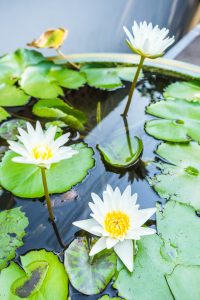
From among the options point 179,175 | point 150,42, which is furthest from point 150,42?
point 179,175

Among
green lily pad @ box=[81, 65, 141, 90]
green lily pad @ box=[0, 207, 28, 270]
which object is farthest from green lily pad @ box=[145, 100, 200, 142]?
green lily pad @ box=[0, 207, 28, 270]

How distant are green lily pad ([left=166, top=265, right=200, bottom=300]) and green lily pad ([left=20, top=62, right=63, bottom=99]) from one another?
66cm

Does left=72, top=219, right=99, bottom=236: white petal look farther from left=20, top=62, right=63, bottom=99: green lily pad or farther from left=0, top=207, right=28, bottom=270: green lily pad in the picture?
left=20, top=62, right=63, bottom=99: green lily pad

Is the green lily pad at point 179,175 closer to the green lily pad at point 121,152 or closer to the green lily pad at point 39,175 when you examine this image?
the green lily pad at point 121,152

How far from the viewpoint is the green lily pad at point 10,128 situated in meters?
0.96

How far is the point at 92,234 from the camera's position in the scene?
2.30ft

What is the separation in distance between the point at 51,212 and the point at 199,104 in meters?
0.58

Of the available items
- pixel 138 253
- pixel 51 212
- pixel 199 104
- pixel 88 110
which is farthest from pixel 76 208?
pixel 199 104

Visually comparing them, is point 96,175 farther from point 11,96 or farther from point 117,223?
point 11,96

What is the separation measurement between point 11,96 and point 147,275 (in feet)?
2.26

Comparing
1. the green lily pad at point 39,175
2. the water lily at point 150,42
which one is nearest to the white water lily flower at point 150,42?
the water lily at point 150,42

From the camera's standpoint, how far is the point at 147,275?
0.63 meters

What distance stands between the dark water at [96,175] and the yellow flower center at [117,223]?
0.30ft

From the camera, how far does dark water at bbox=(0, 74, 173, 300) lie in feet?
2.35
